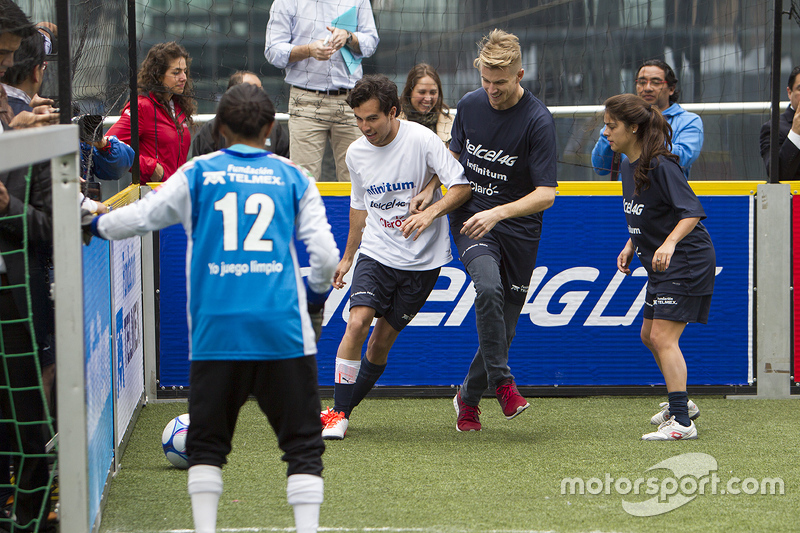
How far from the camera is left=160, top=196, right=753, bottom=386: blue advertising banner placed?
18.4ft

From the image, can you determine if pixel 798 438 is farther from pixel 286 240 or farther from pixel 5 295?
pixel 5 295

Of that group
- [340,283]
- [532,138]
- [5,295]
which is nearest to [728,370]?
[532,138]

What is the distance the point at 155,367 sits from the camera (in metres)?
5.56

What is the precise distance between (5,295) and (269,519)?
1.25 m

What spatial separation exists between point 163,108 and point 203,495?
3727mm

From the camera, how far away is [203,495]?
9.11 feet

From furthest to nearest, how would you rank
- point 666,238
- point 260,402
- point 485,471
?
point 666,238, point 485,471, point 260,402

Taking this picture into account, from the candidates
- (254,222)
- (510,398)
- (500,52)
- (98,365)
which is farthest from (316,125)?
(254,222)

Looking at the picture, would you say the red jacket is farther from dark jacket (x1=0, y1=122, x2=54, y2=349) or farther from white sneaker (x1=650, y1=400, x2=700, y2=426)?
white sneaker (x1=650, y1=400, x2=700, y2=426)

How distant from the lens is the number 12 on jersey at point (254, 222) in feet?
9.04

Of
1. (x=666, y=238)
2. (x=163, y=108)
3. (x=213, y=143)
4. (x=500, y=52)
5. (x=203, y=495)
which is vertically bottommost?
(x=203, y=495)

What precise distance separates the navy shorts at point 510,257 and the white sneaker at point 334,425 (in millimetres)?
1052

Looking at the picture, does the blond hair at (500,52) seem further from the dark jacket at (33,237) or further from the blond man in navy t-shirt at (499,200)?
the dark jacket at (33,237)

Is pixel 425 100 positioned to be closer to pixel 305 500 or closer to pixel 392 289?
pixel 392 289
